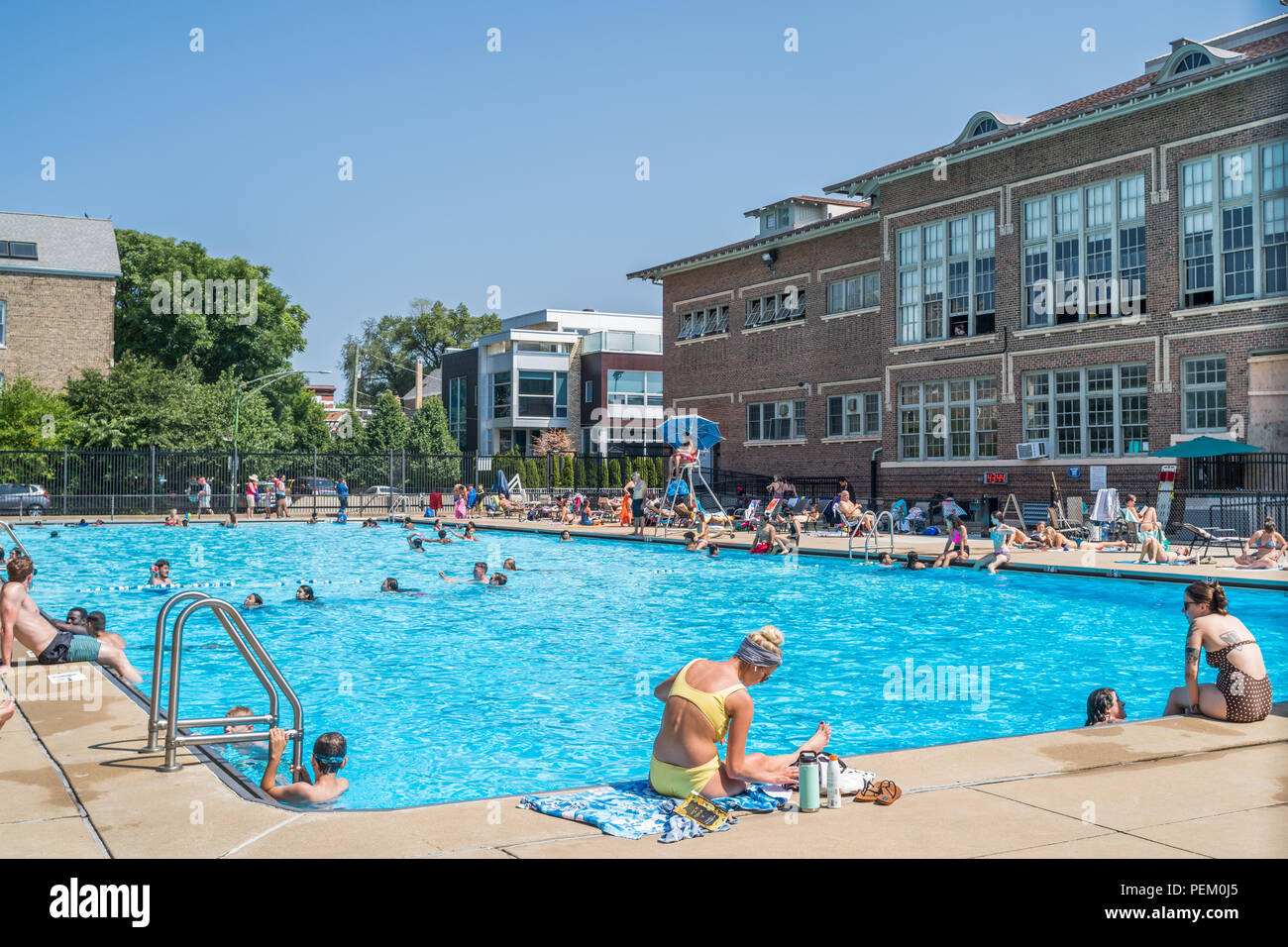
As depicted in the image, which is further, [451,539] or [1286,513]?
[451,539]

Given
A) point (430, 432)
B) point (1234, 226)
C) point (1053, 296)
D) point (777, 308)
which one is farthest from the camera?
point (430, 432)

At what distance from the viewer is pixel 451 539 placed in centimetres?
3141

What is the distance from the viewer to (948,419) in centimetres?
3312

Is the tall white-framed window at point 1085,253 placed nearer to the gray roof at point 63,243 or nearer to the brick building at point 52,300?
the brick building at point 52,300

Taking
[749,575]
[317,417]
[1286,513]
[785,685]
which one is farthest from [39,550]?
[317,417]

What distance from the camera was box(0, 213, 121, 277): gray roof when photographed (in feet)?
159

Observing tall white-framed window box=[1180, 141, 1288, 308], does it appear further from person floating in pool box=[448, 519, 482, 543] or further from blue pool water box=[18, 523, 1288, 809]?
person floating in pool box=[448, 519, 482, 543]

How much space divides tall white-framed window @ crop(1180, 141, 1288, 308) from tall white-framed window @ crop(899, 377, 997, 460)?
668 cm

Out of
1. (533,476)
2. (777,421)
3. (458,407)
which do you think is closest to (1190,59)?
(777,421)

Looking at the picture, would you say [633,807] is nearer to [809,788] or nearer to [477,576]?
[809,788]

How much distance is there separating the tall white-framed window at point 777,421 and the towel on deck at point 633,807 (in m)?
34.8

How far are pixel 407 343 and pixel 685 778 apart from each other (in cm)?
9836

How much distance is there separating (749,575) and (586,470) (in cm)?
3044

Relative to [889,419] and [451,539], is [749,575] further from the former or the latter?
[889,419]
